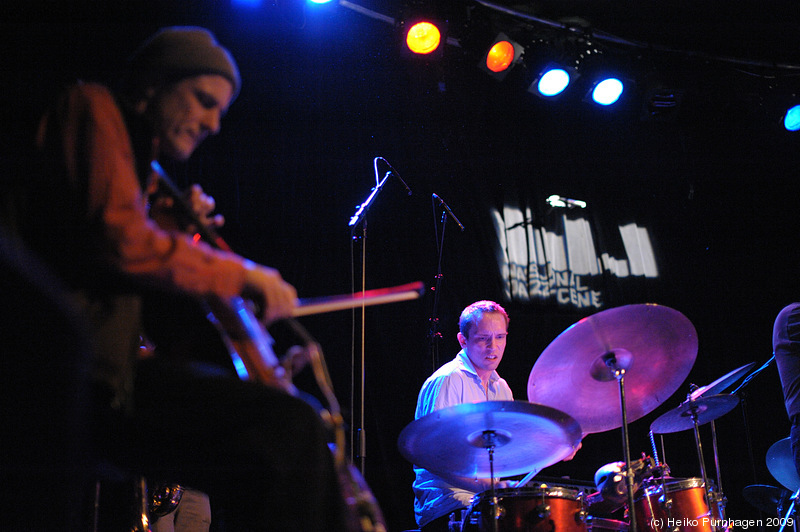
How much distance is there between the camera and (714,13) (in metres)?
6.02

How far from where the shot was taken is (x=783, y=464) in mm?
4953

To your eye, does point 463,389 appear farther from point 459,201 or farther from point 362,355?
point 459,201

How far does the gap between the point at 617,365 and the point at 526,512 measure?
0.88m

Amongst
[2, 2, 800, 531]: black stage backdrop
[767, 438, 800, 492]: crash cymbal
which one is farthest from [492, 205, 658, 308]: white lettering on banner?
[767, 438, 800, 492]: crash cymbal

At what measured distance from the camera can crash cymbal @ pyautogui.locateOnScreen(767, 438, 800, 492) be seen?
4914 mm

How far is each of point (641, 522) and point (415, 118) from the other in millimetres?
4036

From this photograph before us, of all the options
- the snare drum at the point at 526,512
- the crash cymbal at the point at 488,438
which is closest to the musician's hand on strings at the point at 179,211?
the crash cymbal at the point at 488,438

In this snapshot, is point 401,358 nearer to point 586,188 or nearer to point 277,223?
point 277,223

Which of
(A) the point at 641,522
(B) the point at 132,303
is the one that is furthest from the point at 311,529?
(A) the point at 641,522

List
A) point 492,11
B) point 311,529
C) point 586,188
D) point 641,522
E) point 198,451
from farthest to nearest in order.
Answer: point 586,188 → point 492,11 → point 641,522 → point 198,451 → point 311,529

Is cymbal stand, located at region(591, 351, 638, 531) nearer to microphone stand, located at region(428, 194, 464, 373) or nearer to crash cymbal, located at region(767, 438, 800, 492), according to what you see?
microphone stand, located at region(428, 194, 464, 373)

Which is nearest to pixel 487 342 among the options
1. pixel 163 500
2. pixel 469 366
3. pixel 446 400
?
pixel 469 366

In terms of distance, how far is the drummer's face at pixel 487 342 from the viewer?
15.2ft

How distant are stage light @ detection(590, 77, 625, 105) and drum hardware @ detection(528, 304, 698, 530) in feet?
10.7
